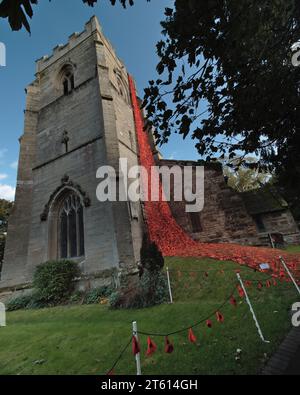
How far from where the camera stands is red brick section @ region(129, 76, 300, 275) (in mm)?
9812

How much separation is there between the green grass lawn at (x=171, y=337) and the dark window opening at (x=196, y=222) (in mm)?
7116

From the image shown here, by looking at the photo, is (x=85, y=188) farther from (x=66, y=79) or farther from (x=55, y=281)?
(x=66, y=79)

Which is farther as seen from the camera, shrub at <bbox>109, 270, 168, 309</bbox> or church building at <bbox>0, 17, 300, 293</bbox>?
church building at <bbox>0, 17, 300, 293</bbox>

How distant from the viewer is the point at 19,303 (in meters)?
11.6

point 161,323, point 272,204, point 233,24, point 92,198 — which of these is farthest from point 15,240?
point 272,204

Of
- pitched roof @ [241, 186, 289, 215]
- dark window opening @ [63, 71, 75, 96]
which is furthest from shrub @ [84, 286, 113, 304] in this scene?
dark window opening @ [63, 71, 75, 96]

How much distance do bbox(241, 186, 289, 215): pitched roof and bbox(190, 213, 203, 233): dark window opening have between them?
5902mm

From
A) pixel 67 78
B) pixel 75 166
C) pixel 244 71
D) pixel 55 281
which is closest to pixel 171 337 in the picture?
pixel 244 71

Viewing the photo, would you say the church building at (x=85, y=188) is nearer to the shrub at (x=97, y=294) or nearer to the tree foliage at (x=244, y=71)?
the shrub at (x=97, y=294)

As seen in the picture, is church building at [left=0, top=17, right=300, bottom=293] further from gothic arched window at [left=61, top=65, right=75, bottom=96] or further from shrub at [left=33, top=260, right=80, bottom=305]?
shrub at [left=33, top=260, right=80, bottom=305]

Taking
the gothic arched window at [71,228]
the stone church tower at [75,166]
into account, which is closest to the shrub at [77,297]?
the stone church tower at [75,166]

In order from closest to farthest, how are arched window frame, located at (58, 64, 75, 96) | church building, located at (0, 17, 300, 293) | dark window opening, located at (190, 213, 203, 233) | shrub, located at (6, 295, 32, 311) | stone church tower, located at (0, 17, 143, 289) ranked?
1. shrub, located at (6, 295, 32, 311)
2. stone church tower, located at (0, 17, 143, 289)
3. church building, located at (0, 17, 300, 293)
4. dark window opening, located at (190, 213, 203, 233)
5. arched window frame, located at (58, 64, 75, 96)

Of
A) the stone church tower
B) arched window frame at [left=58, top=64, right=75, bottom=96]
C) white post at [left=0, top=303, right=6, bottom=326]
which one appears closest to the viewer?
white post at [left=0, top=303, right=6, bottom=326]

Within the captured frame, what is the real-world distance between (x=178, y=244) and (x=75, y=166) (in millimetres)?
7811
